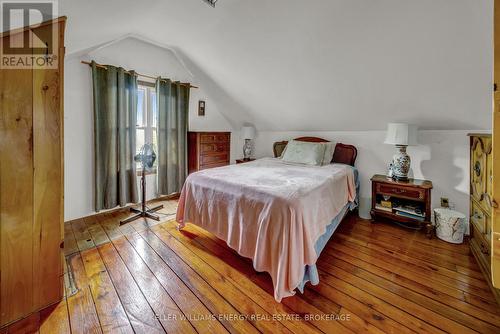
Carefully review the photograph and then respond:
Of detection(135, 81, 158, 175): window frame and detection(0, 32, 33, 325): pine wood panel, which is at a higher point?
detection(135, 81, 158, 175): window frame

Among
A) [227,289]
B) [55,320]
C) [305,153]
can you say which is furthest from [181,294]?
[305,153]

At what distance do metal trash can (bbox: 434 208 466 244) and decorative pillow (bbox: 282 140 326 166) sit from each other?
1.44 metres

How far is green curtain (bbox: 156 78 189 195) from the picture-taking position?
3387mm

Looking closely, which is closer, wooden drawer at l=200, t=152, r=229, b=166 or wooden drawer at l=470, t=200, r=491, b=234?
wooden drawer at l=470, t=200, r=491, b=234

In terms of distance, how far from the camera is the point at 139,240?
2.27 metres

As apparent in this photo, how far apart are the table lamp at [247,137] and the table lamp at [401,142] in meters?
2.22

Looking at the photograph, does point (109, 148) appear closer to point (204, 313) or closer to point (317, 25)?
point (204, 313)

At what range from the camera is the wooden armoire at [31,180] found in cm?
119

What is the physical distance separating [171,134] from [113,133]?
0.88 meters

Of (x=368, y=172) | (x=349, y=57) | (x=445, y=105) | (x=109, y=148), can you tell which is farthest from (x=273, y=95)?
(x=109, y=148)

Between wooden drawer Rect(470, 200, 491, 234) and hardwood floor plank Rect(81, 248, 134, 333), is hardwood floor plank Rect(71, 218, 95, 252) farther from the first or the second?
wooden drawer Rect(470, 200, 491, 234)

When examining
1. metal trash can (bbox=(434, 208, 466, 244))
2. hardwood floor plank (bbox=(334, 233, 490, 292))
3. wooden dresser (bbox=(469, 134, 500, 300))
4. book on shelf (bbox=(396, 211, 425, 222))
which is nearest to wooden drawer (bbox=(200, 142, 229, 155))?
hardwood floor plank (bbox=(334, 233, 490, 292))

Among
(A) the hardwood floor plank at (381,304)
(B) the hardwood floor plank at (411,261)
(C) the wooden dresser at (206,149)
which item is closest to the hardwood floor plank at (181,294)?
(A) the hardwood floor plank at (381,304)

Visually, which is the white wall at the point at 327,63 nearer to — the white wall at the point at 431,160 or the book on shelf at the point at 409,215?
the white wall at the point at 431,160
